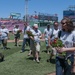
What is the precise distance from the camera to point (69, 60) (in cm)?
616

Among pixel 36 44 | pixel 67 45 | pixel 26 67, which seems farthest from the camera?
pixel 36 44

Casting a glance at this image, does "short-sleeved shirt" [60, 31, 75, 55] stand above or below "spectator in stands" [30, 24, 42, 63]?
above

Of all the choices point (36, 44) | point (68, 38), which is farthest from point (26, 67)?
point (68, 38)

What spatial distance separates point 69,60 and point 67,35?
0.55 metres

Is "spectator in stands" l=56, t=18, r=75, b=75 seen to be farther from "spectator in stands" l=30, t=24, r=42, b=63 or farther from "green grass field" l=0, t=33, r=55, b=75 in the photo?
"spectator in stands" l=30, t=24, r=42, b=63

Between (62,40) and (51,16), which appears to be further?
(51,16)

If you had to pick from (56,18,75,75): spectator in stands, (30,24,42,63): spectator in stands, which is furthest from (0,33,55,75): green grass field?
(56,18,75,75): spectator in stands

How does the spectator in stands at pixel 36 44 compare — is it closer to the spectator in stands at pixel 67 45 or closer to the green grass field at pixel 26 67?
the green grass field at pixel 26 67

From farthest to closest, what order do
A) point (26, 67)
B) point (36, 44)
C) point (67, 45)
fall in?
point (36, 44)
point (26, 67)
point (67, 45)

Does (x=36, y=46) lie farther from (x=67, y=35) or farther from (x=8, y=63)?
(x=67, y=35)

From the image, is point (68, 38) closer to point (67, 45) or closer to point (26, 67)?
point (67, 45)

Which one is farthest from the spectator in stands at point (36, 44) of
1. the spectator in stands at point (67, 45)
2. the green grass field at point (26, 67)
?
the spectator in stands at point (67, 45)

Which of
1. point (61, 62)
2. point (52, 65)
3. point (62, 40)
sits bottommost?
point (52, 65)

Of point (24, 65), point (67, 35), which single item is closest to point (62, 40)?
point (67, 35)
